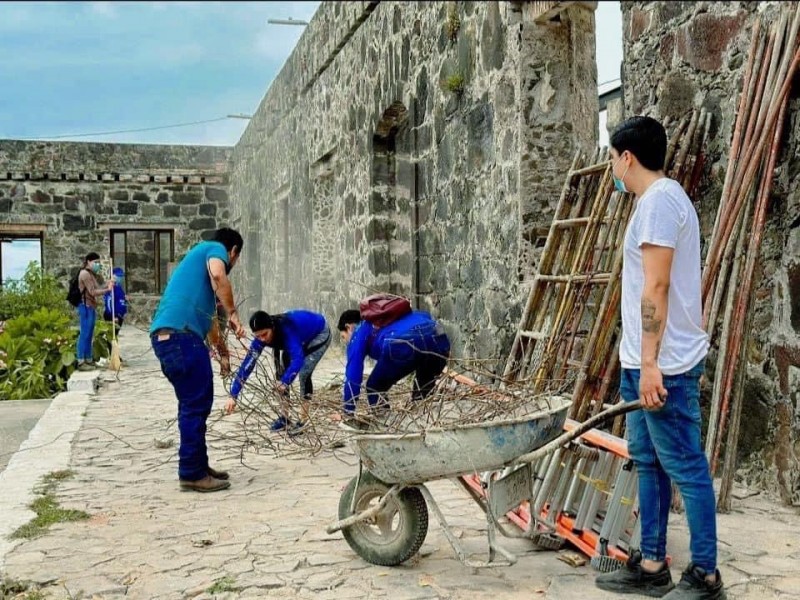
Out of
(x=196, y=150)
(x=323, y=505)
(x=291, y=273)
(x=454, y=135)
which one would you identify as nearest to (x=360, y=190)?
(x=454, y=135)

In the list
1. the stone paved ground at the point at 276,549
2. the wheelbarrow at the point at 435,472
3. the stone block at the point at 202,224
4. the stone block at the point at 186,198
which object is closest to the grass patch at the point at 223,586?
the stone paved ground at the point at 276,549

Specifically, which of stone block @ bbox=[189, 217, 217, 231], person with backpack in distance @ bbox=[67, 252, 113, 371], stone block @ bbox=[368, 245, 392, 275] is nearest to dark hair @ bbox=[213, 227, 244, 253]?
stone block @ bbox=[368, 245, 392, 275]

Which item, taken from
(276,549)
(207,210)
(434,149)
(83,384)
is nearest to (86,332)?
(83,384)

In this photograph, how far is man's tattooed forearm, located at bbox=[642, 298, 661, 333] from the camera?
271 centimetres

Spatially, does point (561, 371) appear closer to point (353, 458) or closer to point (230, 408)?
point (353, 458)

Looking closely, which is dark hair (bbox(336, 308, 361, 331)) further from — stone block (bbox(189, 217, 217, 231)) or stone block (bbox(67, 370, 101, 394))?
stone block (bbox(189, 217, 217, 231))

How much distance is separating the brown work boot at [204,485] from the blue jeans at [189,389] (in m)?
0.02

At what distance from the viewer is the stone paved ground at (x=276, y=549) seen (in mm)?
3033

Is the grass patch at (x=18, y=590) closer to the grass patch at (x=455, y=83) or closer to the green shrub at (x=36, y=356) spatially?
the grass patch at (x=455, y=83)

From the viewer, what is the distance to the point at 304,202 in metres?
12.6

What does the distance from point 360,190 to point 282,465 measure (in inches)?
199

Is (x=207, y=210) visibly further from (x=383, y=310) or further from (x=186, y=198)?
(x=383, y=310)

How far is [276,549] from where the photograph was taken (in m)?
3.48

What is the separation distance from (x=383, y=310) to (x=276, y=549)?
5.69 ft
